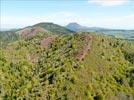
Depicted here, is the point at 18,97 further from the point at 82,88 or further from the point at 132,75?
the point at 132,75

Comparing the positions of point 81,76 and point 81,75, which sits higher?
point 81,75

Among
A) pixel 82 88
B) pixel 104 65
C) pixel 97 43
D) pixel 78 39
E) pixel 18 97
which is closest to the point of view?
pixel 82 88

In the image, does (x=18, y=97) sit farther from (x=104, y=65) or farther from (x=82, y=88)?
(x=104, y=65)

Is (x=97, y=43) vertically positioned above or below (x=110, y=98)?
above

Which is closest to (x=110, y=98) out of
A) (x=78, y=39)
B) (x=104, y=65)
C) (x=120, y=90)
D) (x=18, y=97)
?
(x=120, y=90)

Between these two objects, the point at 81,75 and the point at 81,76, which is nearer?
the point at 81,76

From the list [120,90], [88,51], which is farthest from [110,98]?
[88,51]

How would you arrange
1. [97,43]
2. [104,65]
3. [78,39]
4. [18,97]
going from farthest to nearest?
[78,39] → [97,43] → [104,65] → [18,97]

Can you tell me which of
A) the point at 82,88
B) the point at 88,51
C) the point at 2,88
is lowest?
the point at 2,88

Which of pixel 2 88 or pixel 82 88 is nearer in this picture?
pixel 82 88
